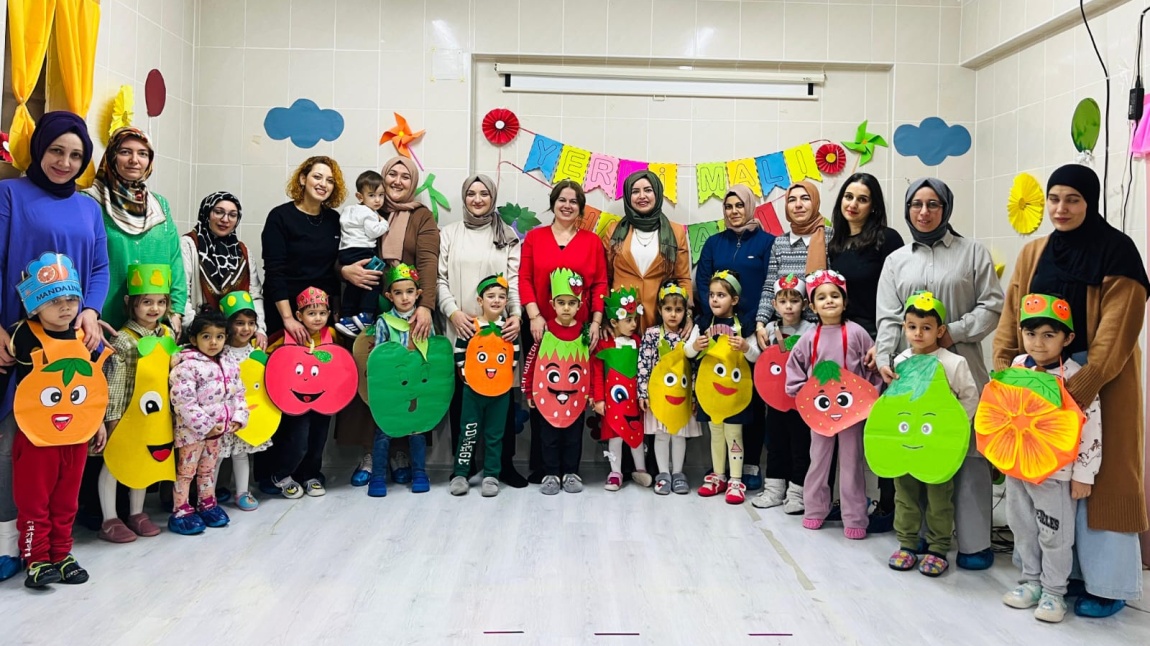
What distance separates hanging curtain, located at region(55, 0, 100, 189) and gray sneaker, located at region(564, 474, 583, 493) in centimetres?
233

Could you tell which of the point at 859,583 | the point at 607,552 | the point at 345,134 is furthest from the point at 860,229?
the point at 345,134

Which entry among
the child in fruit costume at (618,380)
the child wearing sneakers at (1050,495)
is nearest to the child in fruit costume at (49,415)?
the child in fruit costume at (618,380)

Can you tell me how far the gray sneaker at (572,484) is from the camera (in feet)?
12.0

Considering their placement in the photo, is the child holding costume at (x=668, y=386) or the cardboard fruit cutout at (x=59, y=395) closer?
the cardboard fruit cutout at (x=59, y=395)

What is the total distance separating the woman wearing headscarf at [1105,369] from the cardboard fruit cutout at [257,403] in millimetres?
2880

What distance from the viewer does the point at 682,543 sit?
2.95 m

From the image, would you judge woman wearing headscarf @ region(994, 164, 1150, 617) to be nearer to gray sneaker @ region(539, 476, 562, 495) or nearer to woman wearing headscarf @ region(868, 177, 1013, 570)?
woman wearing headscarf @ region(868, 177, 1013, 570)

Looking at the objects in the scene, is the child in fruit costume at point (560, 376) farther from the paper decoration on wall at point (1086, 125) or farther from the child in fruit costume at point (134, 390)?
the paper decoration on wall at point (1086, 125)

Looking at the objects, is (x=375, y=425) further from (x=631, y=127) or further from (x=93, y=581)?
(x=631, y=127)

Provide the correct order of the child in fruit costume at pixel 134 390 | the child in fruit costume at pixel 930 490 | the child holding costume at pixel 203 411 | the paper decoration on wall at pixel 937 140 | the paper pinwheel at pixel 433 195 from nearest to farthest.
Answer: the child in fruit costume at pixel 930 490, the child in fruit costume at pixel 134 390, the child holding costume at pixel 203 411, the paper pinwheel at pixel 433 195, the paper decoration on wall at pixel 937 140

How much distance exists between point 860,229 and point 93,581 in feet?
9.97

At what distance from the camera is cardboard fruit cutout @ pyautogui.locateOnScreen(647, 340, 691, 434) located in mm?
3555

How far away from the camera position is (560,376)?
3609 millimetres

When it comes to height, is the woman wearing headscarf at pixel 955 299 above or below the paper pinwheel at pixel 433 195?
below
